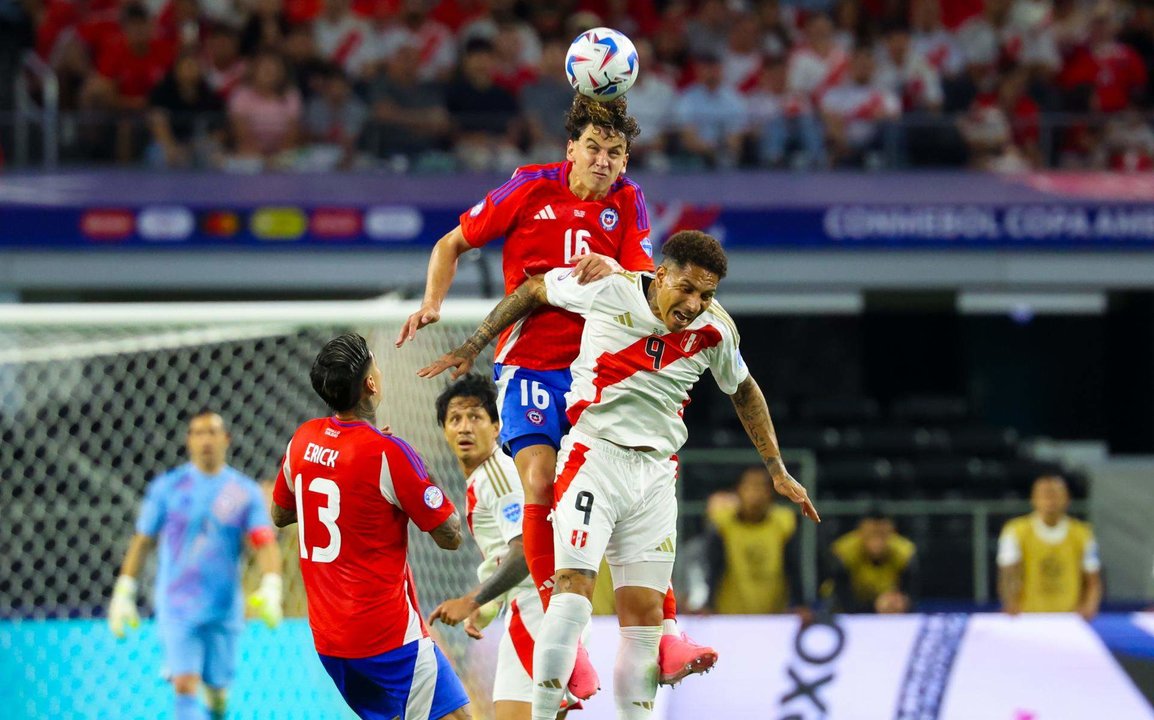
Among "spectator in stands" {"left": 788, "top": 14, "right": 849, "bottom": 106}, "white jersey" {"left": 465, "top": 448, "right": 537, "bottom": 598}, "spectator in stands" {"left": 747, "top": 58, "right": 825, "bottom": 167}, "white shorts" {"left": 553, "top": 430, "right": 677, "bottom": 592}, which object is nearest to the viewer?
"white shorts" {"left": 553, "top": 430, "right": 677, "bottom": 592}

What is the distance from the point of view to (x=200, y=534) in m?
9.97

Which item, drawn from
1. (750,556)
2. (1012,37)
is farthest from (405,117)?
(1012,37)

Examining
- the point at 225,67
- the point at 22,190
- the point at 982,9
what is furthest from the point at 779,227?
the point at 22,190

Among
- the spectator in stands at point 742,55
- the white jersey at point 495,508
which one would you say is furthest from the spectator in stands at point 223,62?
the white jersey at point 495,508

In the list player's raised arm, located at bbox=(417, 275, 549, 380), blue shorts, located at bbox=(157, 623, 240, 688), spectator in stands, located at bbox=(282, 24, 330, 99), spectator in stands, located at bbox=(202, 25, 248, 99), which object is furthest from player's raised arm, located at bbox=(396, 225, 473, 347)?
spectator in stands, located at bbox=(202, 25, 248, 99)

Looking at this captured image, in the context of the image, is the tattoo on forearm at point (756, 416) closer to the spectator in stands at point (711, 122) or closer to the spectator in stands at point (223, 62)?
the spectator in stands at point (711, 122)

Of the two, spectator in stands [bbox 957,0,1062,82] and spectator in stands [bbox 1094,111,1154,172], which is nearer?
spectator in stands [bbox 1094,111,1154,172]

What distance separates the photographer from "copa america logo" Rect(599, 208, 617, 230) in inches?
245

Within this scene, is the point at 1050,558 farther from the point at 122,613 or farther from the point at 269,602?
the point at 122,613

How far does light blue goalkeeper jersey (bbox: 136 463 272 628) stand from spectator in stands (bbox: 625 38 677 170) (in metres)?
5.62

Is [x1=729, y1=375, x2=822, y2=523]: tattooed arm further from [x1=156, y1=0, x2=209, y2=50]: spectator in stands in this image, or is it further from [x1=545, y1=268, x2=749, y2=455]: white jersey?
[x1=156, y1=0, x2=209, y2=50]: spectator in stands

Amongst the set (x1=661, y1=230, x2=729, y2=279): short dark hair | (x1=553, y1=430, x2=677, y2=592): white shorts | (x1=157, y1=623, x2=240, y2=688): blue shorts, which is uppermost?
(x1=661, y1=230, x2=729, y2=279): short dark hair

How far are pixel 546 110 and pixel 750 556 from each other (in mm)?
4883

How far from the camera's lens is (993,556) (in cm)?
1330
